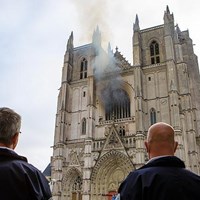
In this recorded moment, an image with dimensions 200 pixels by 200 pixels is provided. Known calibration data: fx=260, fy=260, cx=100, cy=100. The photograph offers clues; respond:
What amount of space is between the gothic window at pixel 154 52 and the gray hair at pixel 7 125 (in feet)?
87.9

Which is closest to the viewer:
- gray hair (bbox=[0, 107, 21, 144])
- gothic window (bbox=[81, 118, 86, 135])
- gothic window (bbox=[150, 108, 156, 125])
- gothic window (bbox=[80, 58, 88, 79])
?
gray hair (bbox=[0, 107, 21, 144])

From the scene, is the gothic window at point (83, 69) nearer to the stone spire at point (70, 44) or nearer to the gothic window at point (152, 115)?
the stone spire at point (70, 44)

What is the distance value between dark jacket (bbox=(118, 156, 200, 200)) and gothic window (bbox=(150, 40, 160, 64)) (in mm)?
26657

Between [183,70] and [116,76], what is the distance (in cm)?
708

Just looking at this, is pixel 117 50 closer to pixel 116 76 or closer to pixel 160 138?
pixel 116 76

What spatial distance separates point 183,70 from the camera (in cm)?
2562

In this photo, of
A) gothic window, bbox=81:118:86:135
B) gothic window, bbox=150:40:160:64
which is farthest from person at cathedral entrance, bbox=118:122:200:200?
gothic window, bbox=150:40:160:64

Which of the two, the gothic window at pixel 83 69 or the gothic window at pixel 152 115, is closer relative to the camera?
the gothic window at pixel 152 115

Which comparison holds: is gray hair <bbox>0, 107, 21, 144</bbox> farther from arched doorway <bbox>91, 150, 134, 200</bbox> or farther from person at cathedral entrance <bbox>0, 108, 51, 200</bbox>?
arched doorway <bbox>91, 150, 134, 200</bbox>

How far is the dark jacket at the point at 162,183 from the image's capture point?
5.93 ft

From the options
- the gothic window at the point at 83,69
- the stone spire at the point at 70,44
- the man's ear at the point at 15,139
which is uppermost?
the stone spire at the point at 70,44

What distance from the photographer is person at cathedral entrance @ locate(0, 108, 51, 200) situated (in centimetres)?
183

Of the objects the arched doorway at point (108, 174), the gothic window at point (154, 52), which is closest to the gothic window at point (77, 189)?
the arched doorway at point (108, 174)

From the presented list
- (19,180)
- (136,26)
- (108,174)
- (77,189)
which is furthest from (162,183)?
(136,26)
